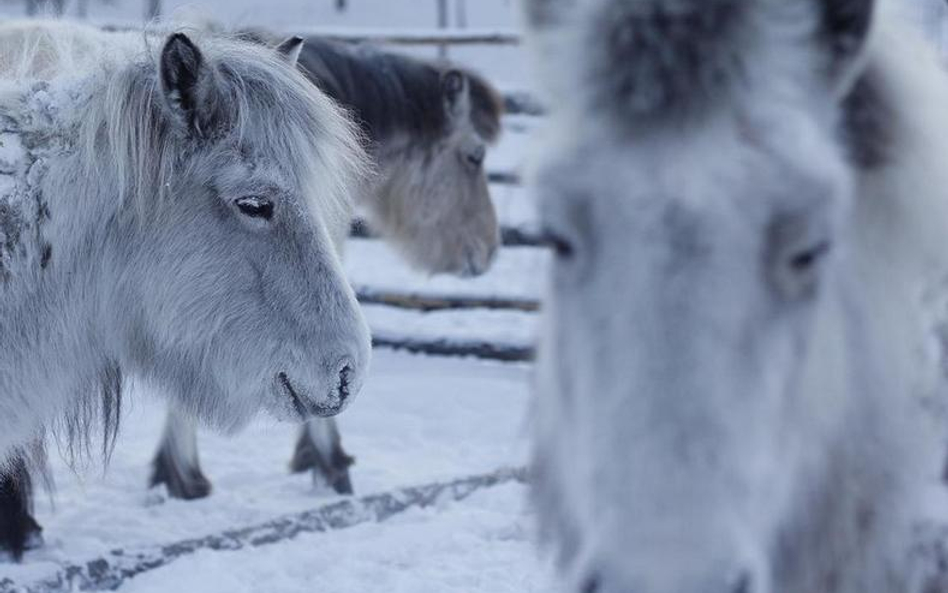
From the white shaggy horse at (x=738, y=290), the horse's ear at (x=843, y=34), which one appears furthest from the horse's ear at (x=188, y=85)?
the horse's ear at (x=843, y=34)

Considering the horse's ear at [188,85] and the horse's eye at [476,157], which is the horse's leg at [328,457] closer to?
the horse's eye at [476,157]

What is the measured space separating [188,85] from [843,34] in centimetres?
230

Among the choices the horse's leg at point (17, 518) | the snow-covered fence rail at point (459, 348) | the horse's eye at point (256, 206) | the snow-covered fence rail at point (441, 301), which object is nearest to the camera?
the horse's eye at point (256, 206)

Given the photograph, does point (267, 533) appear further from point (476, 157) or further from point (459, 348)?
point (459, 348)

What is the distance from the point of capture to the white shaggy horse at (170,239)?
3240mm

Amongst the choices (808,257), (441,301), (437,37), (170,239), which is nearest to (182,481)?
(170,239)

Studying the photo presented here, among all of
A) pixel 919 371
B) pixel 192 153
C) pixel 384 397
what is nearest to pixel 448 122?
pixel 384 397

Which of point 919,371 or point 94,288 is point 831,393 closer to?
point 919,371

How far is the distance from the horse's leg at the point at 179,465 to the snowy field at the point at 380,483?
0.08 meters

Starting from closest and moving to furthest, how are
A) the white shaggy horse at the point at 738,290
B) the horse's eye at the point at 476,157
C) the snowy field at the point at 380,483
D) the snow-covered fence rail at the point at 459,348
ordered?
the white shaggy horse at the point at 738,290
the snowy field at the point at 380,483
the horse's eye at the point at 476,157
the snow-covered fence rail at the point at 459,348

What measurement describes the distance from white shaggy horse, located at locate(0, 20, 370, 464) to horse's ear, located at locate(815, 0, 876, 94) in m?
2.21

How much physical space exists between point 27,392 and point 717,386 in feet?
8.15

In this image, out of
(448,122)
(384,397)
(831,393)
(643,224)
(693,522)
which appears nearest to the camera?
(693,522)

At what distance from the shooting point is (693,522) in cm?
126
